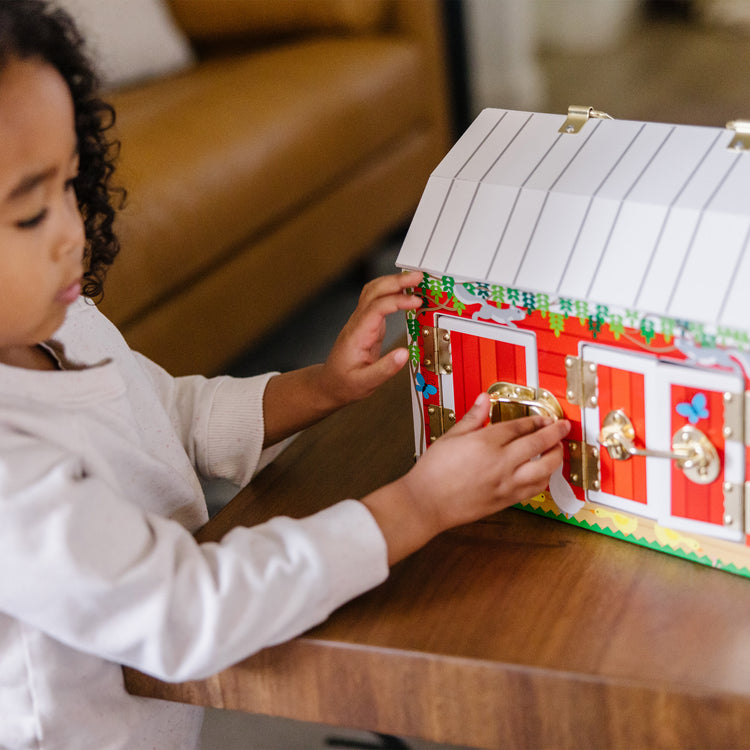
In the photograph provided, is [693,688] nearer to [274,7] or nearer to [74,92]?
[74,92]

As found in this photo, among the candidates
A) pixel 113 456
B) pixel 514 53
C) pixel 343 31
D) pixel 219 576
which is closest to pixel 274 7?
pixel 343 31

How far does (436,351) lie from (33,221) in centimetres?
29

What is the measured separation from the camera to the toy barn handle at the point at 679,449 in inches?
24.5

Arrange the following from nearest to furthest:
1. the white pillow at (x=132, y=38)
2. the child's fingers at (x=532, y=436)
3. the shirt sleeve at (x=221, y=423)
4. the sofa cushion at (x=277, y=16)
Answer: the child's fingers at (x=532, y=436)
the shirt sleeve at (x=221, y=423)
the white pillow at (x=132, y=38)
the sofa cushion at (x=277, y=16)

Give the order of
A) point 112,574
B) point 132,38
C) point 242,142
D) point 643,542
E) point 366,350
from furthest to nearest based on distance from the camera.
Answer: point 132,38, point 242,142, point 366,350, point 643,542, point 112,574

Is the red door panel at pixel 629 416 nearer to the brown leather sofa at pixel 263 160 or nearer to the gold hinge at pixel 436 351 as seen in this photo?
the gold hinge at pixel 436 351

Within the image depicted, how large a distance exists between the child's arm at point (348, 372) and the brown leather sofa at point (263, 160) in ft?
1.90

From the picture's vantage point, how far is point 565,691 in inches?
22.6

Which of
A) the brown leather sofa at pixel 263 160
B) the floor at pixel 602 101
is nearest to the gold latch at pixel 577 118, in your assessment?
the floor at pixel 602 101

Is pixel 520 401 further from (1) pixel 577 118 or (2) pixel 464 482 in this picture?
(1) pixel 577 118

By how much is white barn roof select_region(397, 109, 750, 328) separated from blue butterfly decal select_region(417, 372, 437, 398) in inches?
3.8

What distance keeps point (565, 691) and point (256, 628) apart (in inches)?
7.2

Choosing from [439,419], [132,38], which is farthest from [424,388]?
[132,38]

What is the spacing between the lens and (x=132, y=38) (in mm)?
1977
